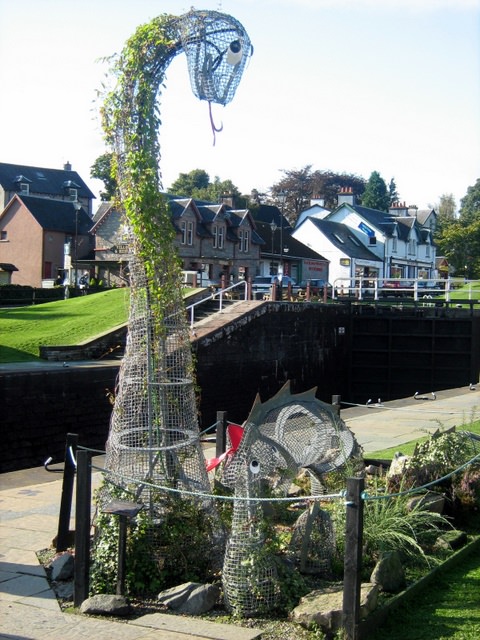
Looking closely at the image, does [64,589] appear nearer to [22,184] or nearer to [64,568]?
[64,568]

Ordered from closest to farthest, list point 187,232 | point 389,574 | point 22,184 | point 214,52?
point 389,574 < point 214,52 < point 187,232 < point 22,184

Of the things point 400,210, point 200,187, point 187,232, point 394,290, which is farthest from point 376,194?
point 394,290

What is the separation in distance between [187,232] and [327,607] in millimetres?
45308

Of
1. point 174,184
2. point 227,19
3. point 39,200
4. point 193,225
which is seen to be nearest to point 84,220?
point 39,200

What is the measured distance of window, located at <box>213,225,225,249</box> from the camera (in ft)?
175

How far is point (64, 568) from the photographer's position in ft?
23.0

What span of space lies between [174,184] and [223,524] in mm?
94912

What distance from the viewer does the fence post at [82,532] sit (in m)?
6.44

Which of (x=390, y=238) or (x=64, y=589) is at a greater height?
(x=390, y=238)

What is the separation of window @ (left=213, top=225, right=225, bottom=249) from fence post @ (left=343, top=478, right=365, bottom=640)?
1878 inches

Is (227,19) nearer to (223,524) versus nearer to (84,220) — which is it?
(223,524)

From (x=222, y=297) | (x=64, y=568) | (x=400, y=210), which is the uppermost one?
(x=400, y=210)

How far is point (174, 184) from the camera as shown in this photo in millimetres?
100375

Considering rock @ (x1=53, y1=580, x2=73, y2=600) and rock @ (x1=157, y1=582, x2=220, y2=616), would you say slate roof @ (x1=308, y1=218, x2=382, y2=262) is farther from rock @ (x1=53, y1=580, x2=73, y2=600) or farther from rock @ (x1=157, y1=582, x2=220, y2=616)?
rock @ (x1=157, y1=582, x2=220, y2=616)
